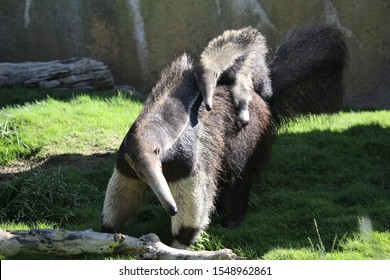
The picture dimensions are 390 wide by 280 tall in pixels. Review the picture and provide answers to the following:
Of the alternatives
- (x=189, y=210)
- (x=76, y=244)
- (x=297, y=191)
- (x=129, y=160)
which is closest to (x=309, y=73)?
(x=297, y=191)

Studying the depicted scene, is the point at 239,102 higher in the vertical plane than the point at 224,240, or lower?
higher

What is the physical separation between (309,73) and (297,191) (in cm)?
141

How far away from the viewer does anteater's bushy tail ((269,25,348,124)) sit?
8383mm

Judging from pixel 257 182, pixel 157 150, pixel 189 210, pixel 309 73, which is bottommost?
pixel 257 182

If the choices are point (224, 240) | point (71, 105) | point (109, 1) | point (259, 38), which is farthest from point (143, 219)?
point (109, 1)

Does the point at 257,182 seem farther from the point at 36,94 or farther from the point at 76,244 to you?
the point at 36,94

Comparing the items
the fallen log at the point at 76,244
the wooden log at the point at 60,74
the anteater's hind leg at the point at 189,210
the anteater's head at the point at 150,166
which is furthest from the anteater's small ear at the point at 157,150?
the wooden log at the point at 60,74

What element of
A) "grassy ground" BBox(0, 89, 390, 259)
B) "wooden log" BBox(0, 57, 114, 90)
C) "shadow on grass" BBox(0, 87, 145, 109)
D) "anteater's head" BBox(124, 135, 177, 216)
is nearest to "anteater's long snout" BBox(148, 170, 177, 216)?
"anteater's head" BBox(124, 135, 177, 216)

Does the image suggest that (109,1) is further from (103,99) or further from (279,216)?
(279,216)

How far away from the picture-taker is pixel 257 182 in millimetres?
8430

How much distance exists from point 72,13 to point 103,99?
222 cm

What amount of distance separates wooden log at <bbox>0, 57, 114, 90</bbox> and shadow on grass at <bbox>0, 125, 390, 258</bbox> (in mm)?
2530

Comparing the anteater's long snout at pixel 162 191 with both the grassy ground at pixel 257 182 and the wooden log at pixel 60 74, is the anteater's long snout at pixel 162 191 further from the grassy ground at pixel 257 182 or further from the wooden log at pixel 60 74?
A: the wooden log at pixel 60 74

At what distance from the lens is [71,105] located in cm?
1059
